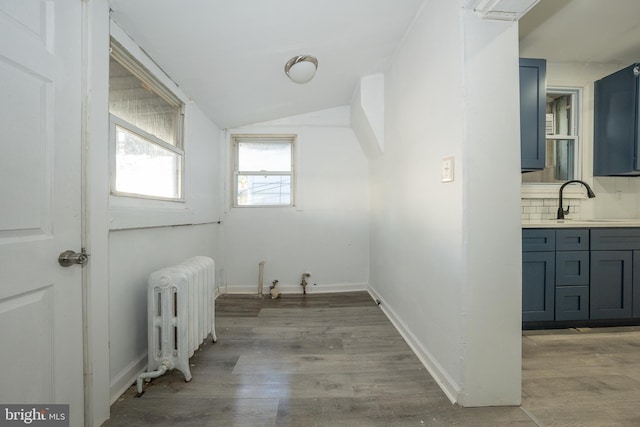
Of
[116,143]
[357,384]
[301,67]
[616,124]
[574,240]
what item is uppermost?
[301,67]

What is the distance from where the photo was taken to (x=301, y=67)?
1951 millimetres

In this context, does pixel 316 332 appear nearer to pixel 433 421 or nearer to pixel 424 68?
pixel 433 421

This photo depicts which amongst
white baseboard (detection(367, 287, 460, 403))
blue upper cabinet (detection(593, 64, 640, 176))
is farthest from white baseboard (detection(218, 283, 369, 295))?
blue upper cabinet (detection(593, 64, 640, 176))

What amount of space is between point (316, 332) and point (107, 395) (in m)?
1.37

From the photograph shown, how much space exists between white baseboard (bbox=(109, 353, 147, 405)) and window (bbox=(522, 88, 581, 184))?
12.3ft

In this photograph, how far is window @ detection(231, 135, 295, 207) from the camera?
3146 millimetres

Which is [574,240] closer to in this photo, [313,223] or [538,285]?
[538,285]

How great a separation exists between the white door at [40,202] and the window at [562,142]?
362 centimetres

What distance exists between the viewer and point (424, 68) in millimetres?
1615

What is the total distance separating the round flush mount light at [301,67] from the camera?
1.92 metres

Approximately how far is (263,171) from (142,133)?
162 cm

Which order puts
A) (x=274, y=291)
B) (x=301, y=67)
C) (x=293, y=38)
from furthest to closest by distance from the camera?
(x=274, y=291) < (x=301, y=67) < (x=293, y=38)

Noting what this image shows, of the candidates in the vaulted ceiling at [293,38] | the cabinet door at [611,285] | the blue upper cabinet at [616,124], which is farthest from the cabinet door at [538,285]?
the vaulted ceiling at [293,38]

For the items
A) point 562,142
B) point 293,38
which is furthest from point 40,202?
point 562,142
